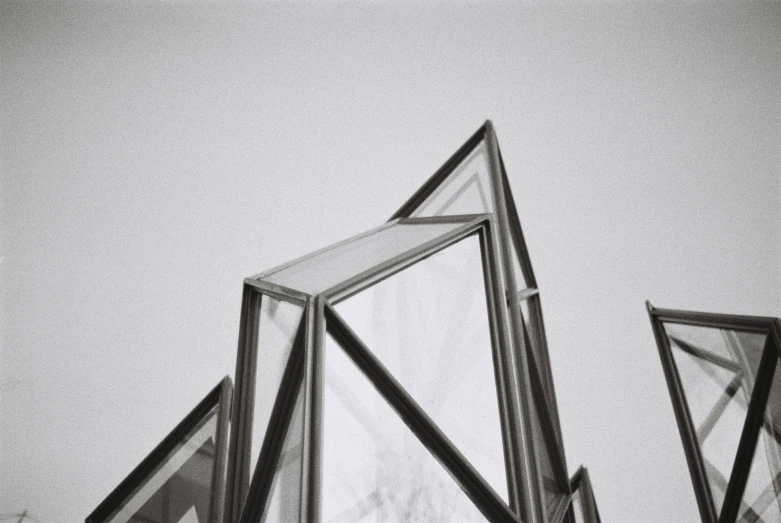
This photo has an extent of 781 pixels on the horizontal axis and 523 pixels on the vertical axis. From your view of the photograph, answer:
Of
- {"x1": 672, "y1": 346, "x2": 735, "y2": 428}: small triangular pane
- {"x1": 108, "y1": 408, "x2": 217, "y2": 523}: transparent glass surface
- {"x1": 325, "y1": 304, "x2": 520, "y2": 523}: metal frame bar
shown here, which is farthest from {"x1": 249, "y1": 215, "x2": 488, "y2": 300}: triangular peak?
{"x1": 672, "y1": 346, "x2": 735, "y2": 428}: small triangular pane

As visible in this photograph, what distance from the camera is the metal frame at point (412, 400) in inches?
46.5

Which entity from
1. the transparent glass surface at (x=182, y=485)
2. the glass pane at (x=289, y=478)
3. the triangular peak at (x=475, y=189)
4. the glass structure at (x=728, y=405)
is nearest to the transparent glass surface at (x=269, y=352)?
the glass pane at (x=289, y=478)

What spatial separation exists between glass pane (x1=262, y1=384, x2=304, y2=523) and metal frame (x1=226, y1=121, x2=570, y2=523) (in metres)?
0.03

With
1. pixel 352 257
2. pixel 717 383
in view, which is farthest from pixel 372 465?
pixel 717 383

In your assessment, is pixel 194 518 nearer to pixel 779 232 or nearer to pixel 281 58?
pixel 281 58

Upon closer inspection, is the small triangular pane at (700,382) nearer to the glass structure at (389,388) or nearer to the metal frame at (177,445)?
the glass structure at (389,388)

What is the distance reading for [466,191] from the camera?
202 cm

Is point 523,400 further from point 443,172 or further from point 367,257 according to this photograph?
point 443,172

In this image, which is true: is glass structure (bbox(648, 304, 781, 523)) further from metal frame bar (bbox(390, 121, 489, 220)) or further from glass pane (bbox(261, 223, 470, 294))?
glass pane (bbox(261, 223, 470, 294))

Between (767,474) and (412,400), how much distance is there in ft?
5.55

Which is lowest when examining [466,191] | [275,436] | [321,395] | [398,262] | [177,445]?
[177,445]

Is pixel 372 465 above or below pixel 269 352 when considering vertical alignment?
below

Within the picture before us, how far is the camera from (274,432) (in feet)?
4.33

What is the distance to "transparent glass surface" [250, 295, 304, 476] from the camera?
1.35 meters
